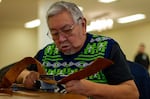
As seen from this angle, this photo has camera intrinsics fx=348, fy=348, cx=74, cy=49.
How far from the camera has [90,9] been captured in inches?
321

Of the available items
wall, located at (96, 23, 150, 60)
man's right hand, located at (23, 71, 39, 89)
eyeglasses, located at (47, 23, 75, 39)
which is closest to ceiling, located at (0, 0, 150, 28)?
wall, located at (96, 23, 150, 60)

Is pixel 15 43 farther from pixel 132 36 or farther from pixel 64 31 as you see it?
pixel 64 31

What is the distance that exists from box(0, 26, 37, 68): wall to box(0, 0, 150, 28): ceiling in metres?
0.88

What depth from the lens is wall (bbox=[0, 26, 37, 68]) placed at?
10609 millimetres

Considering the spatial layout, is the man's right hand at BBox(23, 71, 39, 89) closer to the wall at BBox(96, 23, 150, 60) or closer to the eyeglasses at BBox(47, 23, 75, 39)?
the eyeglasses at BBox(47, 23, 75, 39)

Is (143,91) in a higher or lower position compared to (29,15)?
lower

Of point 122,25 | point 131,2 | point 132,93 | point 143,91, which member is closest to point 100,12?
point 131,2

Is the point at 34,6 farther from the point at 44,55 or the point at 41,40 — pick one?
the point at 44,55

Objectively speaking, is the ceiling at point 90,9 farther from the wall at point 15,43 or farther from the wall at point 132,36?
the wall at point 15,43

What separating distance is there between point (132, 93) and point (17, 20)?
28.7 ft

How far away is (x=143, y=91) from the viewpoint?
1.78m

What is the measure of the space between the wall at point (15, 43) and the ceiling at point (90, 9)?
0.88 meters

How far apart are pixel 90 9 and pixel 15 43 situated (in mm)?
3491

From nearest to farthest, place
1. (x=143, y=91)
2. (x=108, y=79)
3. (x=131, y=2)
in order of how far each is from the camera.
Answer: (x=108, y=79) < (x=143, y=91) < (x=131, y=2)
